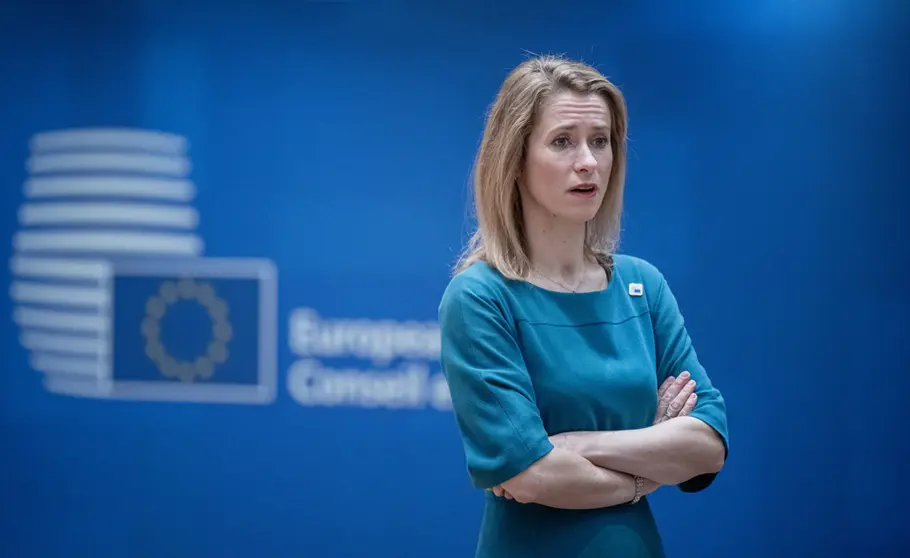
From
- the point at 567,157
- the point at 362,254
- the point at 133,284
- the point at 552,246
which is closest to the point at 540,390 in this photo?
the point at 552,246

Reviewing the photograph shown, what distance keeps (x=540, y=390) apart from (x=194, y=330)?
8.20 feet

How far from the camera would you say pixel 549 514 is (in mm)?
1854

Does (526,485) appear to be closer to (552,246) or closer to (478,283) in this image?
(478,283)

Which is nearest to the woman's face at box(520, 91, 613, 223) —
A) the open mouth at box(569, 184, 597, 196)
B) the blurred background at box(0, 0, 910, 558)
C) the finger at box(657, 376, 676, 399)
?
the open mouth at box(569, 184, 597, 196)

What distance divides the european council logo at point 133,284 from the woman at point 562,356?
2.14 metres

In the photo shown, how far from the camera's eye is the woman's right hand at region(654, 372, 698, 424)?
6.44ft

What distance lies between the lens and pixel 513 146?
1928 millimetres

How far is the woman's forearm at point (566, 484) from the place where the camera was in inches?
68.7

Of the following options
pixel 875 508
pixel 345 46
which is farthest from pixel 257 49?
pixel 875 508

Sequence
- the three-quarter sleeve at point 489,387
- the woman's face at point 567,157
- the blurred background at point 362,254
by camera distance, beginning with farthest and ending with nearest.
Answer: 1. the blurred background at point 362,254
2. the woman's face at point 567,157
3. the three-quarter sleeve at point 489,387

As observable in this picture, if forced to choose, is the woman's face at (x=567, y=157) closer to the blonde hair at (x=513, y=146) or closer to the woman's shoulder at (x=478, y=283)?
the blonde hair at (x=513, y=146)

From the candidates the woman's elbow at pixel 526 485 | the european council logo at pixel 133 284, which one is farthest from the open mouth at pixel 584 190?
the european council logo at pixel 133 284

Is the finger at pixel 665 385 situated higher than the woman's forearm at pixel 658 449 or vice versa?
the finger at pixel 665 385

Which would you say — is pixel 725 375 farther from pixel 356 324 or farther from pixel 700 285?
pixel 356 324
